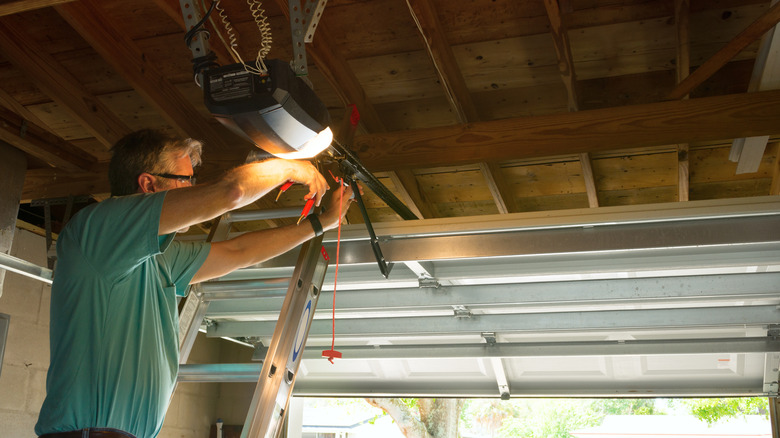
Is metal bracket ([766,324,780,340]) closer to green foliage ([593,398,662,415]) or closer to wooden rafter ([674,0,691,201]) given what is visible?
wooden rafter ([674,0,691,201])

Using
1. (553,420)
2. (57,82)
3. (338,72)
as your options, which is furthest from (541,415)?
(57,82)

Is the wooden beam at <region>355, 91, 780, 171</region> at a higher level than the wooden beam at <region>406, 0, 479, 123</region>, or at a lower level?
lower

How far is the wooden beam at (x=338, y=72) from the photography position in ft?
9.37

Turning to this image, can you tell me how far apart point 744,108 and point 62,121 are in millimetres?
3324

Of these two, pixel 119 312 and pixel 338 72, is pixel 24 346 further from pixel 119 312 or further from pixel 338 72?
pixel 119 312

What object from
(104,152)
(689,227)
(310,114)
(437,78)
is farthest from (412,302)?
(104,152)

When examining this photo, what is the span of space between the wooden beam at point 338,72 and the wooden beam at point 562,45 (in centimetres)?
93

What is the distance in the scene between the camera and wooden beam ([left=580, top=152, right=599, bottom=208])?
3.44 metres

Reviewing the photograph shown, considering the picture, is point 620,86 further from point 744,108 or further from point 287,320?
point 287,320

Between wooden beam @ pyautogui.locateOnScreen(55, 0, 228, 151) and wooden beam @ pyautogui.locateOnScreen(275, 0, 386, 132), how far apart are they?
776 millimetres

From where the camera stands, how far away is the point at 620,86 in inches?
127

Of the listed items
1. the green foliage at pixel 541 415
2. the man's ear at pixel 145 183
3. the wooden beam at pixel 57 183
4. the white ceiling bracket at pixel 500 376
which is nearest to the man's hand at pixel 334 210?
the man's ear at pixel 145 183

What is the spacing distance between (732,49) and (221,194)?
6.33 ft

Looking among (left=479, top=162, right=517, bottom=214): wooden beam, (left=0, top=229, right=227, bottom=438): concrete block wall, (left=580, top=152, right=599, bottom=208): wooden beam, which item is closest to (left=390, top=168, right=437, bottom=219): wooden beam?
(left=479, top=162, right=517, bottom=214): wooden beam
